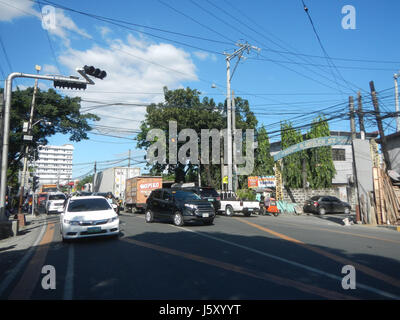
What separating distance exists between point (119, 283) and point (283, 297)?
9.17 ft

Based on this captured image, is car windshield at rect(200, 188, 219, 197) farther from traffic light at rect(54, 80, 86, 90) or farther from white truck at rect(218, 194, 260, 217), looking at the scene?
traffic light at rect(54, 80, 86, 90)

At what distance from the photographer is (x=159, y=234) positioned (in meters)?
11.5

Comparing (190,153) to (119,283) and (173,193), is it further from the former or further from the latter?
(119,283)

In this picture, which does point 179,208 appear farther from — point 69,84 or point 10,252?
point 69,84

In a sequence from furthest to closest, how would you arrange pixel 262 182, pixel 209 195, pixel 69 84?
pixel 262 182 → pixel 209 195 → pixel 69 84

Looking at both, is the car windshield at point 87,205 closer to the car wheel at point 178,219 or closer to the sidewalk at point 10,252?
the sidewalk at point 10,252

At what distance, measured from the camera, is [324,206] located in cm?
2491

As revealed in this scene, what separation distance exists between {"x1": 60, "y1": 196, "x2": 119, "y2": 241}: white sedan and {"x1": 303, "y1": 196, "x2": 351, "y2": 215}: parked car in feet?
60.6

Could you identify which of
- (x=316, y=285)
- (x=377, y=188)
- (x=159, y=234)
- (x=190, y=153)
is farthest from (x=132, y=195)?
(x=316, y=285)

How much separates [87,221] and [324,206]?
66.4ft

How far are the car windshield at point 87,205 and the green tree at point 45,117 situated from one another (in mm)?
18084

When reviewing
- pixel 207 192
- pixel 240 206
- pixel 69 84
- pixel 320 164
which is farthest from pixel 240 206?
pixel 320 164
